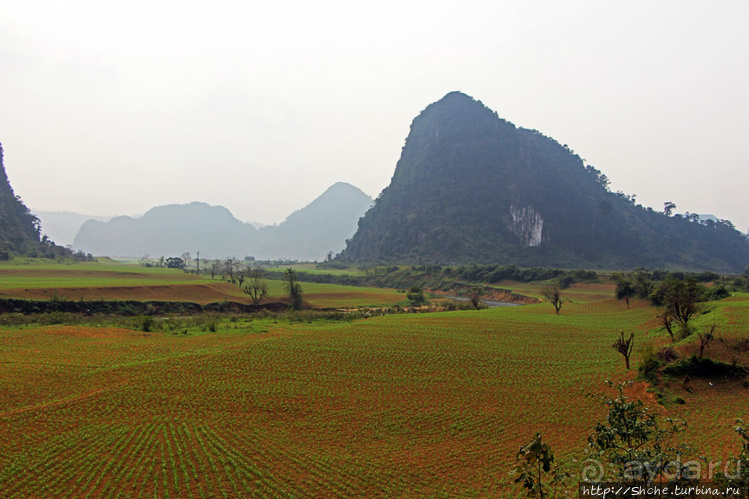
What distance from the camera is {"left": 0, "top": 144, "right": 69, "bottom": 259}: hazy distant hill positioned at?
352 feet

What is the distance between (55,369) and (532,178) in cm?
18266

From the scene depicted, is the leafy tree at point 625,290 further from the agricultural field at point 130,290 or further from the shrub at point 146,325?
the shrub at point 146,325

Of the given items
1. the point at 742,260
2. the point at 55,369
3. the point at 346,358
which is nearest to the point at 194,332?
the point at 55,369

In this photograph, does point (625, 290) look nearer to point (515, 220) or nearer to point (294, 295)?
point (294, 295)

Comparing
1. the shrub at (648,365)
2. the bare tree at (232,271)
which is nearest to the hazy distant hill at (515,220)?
the bare tree at (232,271)

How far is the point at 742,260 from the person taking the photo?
161 meters

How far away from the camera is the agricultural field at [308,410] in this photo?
13.0 meters

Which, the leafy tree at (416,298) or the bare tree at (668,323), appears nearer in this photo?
the bare tree at (668,323)

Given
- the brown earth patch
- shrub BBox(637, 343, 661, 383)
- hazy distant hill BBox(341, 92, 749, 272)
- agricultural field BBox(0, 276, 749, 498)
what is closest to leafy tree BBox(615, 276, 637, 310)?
agricultural field BBox(0, 276, 749, 498)

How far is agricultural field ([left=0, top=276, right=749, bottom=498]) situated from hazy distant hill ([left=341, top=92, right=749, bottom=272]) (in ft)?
393

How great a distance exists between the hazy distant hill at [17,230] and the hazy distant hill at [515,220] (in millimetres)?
107726

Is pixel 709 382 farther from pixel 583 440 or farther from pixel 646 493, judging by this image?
pixel 646 493

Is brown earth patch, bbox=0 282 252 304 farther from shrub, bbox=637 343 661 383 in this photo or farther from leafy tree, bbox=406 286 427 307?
shrub, bbox=637 343 661 383

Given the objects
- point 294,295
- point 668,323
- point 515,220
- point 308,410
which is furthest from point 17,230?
point 515,220
